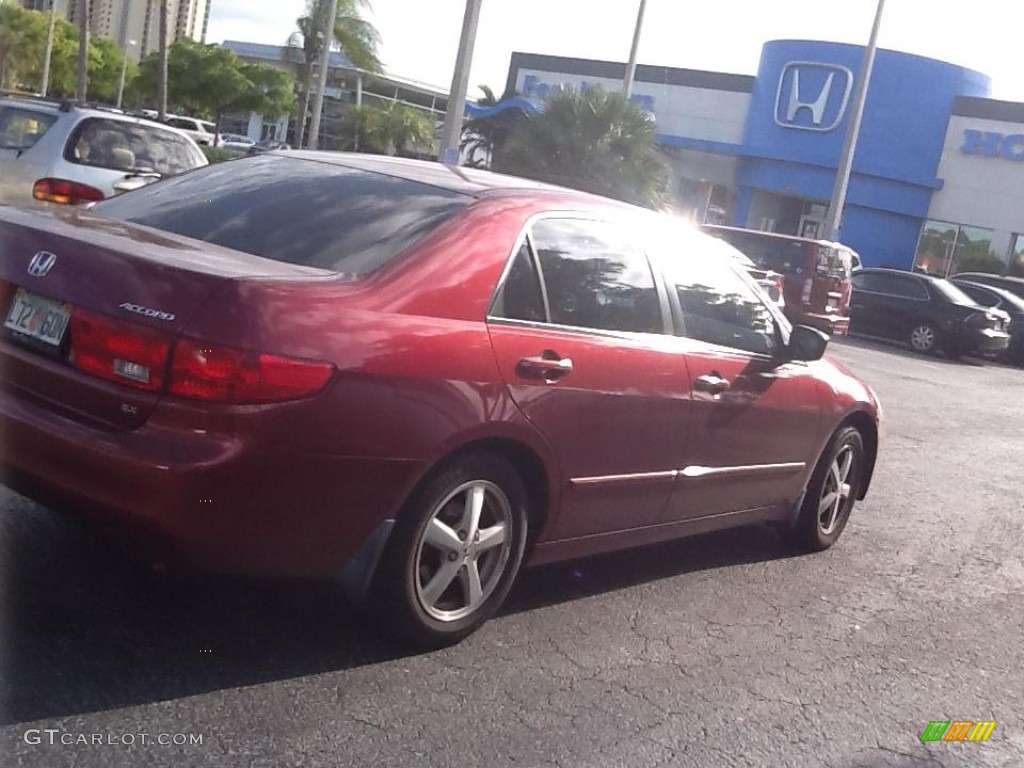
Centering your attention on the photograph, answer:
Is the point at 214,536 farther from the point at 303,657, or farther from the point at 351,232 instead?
the point at 351,232

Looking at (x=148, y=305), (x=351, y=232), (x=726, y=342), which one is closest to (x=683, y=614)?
(x=726, y=342)

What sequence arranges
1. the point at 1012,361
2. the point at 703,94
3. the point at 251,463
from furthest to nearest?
the point at 703,94
the point at 1012,361
the point at 251,463

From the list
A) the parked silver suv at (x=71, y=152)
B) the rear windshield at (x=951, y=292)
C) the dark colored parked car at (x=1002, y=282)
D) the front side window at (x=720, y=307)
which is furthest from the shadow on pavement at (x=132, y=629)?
the dark colored parked car at (x=1002, y=282)

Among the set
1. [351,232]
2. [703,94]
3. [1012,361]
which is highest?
[703,94]

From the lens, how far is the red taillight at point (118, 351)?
376 centimetres

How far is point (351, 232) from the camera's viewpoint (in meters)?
4.48

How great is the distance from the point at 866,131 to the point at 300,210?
125ft

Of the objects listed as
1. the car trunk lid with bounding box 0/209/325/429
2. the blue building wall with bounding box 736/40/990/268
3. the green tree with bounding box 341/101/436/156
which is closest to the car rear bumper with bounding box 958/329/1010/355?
the blue building wall with bounding box 736/40/990/268

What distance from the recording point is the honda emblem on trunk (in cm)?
406

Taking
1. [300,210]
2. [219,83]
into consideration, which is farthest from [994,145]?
[300,210]

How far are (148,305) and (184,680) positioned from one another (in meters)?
1.10

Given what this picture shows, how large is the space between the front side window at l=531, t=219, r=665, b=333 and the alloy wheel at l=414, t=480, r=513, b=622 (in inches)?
27.6

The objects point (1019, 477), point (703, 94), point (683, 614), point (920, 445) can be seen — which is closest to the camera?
point (683, 614)

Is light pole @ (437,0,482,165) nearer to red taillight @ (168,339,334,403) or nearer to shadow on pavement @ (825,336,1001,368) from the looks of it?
shadow on pavement @ (825,336,1001,368)
